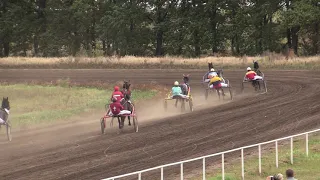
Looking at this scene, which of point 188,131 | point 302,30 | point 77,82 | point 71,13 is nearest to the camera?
point 188,131

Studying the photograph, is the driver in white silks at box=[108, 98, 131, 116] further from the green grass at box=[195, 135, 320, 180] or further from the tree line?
the tree line

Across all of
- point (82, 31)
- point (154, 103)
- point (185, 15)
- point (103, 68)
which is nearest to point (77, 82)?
point (103, 68)

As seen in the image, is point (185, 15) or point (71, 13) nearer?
point (185, 15)

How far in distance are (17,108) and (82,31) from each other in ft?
165

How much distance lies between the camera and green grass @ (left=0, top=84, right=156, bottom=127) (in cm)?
2806

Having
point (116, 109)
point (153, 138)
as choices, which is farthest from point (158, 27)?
point (153, 138)

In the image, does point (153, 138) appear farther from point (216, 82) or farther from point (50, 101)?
point (50, 101)

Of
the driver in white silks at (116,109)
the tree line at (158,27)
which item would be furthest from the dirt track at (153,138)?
the tree line at (158,27)

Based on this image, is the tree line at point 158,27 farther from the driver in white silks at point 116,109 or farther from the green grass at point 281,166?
the green grass at point 281,166

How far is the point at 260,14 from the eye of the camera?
67.8 m

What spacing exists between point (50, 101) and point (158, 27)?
135 ft

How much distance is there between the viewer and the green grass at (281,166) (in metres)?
15.7

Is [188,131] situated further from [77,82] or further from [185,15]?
[185,15]

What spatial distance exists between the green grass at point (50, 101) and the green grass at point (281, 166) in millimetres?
12442
